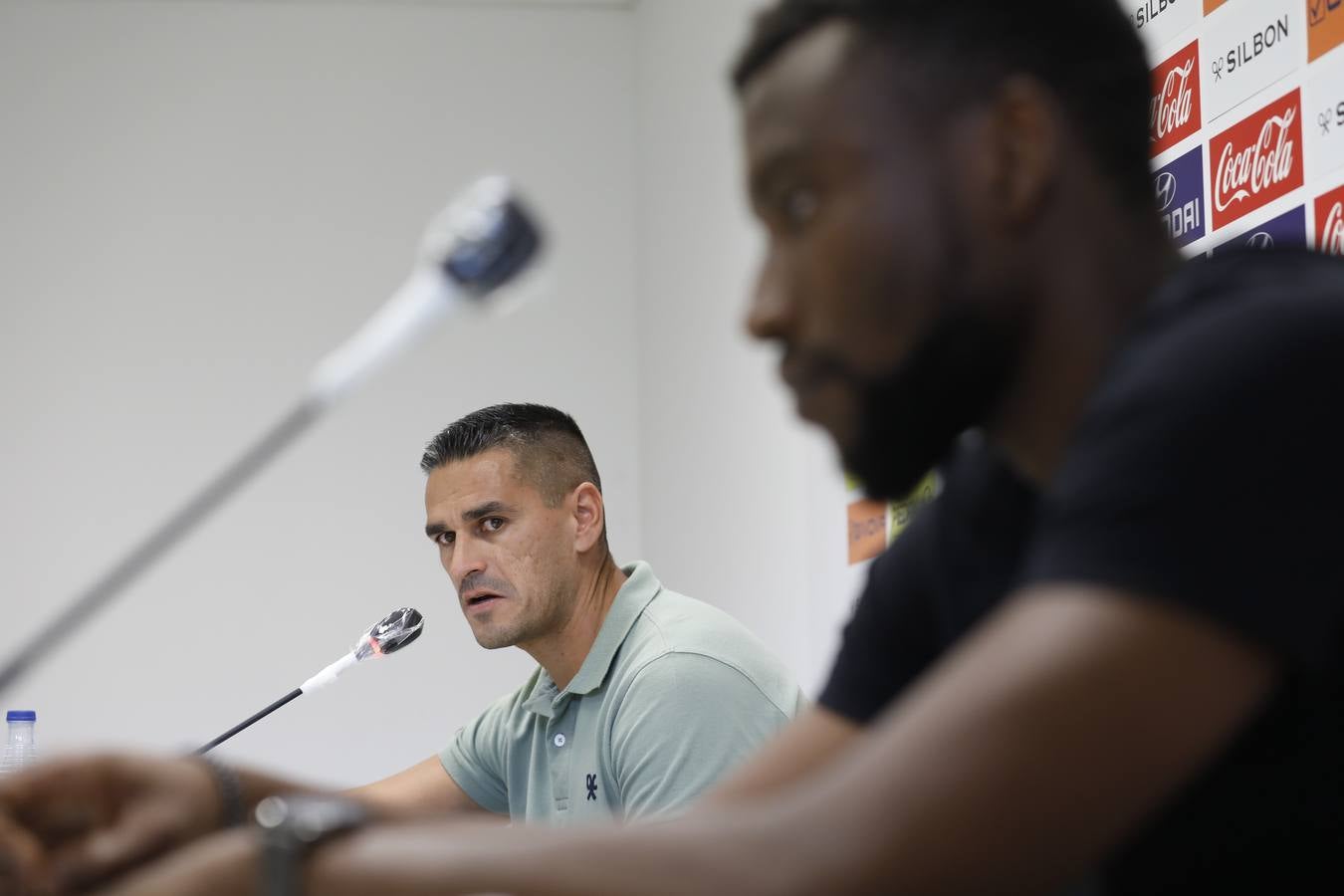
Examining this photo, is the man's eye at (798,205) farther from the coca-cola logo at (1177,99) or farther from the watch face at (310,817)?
the coca-cola logo at (1177,99)

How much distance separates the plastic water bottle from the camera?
2998mm

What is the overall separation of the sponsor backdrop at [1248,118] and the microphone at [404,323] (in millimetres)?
1042

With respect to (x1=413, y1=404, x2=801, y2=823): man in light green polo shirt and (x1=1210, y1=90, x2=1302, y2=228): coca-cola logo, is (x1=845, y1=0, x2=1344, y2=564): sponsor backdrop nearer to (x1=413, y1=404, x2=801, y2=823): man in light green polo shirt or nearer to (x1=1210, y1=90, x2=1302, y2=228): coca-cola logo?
(x1=1210, y1=90, x2=1302, y2=228): coca-cola logo

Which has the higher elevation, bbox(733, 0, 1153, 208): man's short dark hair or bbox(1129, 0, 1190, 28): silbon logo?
bbox(1129, 0, 1190, 28): silbon logo

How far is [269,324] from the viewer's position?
14.1 ft

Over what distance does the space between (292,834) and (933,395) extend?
1.03 feet

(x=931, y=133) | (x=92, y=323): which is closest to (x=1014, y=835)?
(x=931, y=133)

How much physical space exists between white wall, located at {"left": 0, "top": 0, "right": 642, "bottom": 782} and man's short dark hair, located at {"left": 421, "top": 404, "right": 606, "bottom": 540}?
1.49 meters

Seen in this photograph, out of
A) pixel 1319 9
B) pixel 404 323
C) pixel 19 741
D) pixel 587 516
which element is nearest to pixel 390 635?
pixel 587 516

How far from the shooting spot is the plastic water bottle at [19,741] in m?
3.00

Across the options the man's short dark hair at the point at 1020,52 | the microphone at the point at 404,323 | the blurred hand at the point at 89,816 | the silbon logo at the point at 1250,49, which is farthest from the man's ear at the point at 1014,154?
the silbon logo at the point at 1250,49

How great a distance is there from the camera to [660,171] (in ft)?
14.0

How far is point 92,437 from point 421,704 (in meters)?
1.10

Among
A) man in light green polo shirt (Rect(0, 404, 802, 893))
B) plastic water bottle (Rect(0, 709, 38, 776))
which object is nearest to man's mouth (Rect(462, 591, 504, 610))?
man in light green polo shirt (Rect(0, 404, 802, 893))
